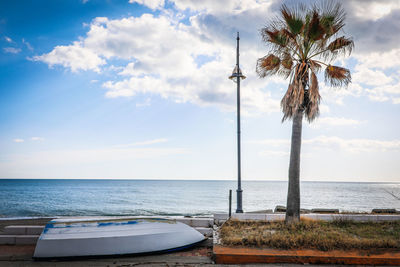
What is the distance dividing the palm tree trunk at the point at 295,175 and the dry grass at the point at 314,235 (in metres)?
0.35

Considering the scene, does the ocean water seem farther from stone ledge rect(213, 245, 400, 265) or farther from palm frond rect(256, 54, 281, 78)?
palm frond rect(256, 54, 281, 78)

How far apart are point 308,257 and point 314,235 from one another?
111 cm

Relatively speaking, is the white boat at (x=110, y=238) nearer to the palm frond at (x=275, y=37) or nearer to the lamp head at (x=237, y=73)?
the lamp head at (x=237, y=73)

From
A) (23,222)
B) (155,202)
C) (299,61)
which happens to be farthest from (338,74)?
(155,202)

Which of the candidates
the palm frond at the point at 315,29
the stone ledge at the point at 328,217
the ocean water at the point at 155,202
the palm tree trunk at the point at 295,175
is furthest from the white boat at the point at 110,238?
the palm frond at the point at 315,29

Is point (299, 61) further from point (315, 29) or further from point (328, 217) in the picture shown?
point (328, 217)

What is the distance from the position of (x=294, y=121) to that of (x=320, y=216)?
3.38 meters

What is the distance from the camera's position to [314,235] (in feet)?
23.1

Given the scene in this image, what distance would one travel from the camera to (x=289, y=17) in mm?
9055

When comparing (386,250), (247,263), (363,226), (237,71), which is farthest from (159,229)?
(237,71)

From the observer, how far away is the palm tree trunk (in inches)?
348

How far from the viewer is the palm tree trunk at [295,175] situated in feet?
29.0

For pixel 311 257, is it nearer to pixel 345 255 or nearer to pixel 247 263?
pixel 345 255

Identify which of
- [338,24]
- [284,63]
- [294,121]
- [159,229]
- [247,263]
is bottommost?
[247,263]
